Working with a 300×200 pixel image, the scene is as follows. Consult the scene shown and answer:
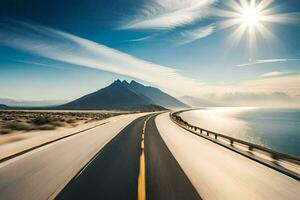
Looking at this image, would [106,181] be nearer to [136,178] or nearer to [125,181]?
[125,181]

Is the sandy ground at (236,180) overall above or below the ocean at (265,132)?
above

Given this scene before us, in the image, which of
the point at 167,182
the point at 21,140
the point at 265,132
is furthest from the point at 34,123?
the point at 265,132

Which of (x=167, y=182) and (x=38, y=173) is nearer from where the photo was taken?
(x=167, y=182)

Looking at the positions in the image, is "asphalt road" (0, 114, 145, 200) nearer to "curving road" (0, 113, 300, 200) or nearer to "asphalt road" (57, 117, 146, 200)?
"curving road" (0, 113, 300, 200)

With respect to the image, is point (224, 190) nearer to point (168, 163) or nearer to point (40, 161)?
point (168, 163)

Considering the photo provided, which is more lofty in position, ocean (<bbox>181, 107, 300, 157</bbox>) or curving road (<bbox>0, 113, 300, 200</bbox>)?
curving road (<bbox>0, 113, 300, 200</bbox>)

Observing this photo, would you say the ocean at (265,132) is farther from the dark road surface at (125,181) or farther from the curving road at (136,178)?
the dark road surface at (125,181)

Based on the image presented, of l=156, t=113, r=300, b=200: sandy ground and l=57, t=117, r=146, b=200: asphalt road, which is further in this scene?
l=156, t=113, r=300, b=200: sandy ground

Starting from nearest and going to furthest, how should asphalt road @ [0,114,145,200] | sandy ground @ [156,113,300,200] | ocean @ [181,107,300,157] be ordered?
asphalt road @ [0,114,145,200] → sandy ground @ [156,113,300,200] → ocean @ [181,107,300,157]

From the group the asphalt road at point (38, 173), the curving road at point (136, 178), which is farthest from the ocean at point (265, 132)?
the asphalt road at point (38, 173)

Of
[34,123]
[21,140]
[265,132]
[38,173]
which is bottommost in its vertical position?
[265,132]

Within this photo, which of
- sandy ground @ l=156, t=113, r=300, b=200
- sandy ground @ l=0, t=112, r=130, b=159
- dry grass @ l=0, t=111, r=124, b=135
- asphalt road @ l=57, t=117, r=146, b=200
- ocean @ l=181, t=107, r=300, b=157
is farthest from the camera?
ocean @ l=181, t=107, r=300, b=157

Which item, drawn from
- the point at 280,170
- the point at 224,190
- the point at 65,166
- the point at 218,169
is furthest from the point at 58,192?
the point at 280,170

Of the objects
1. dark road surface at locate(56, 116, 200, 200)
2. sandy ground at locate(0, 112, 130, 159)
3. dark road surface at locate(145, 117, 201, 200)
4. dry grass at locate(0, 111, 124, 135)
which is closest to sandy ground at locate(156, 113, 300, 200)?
dark road surface at locate(145, 117, 201, 200)
